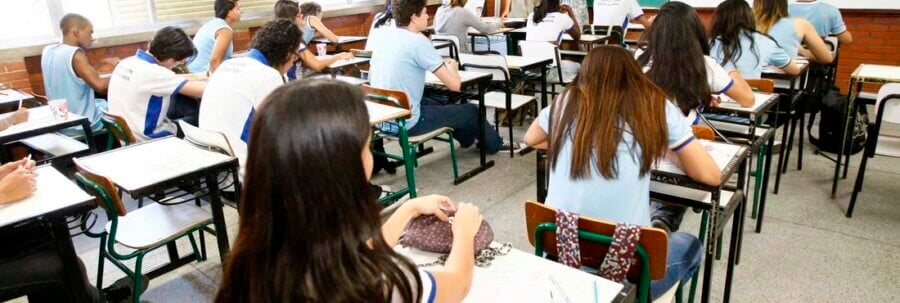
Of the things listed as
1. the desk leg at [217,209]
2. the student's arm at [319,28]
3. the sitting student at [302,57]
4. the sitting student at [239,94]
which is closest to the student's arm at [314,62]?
the sitting student at [302,57]

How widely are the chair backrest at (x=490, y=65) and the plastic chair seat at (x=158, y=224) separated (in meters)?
2.17

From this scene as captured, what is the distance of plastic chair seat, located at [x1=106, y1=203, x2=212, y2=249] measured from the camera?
2.22 metres

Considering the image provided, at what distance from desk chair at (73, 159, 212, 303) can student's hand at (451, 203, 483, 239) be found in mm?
1326

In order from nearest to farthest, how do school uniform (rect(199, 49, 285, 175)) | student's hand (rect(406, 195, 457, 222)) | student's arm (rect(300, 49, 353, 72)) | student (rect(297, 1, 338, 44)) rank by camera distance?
student's hand (rect(406, 195, 457, 222))
school uniform (rect(199, 49, 285, 175))
student's arm (rect(300, 49, 353, 72))
student (rect(297, 1, 338, 44))

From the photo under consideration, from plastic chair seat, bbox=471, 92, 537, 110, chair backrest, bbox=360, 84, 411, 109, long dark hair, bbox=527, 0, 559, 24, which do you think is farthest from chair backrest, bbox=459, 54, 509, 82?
long dark hair, bbox=527, 0, 559, 24

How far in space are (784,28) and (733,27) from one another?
76 cm

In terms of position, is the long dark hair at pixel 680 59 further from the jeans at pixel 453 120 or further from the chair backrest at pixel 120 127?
the chair backrest at pixel 120 127

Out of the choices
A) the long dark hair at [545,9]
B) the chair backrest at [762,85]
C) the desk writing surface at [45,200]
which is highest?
the long dark hair at [545,9]

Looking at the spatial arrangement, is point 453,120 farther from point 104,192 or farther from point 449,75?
point 104,192

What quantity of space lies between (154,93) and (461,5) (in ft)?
11.3

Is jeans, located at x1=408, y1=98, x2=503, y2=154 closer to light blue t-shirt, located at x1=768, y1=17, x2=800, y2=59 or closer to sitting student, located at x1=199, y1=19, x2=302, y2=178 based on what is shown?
sitting student, located at x1=199, y1=19, x2=302, y2=178

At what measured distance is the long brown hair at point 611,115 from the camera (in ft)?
5.31

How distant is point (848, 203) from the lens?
3.28 meters

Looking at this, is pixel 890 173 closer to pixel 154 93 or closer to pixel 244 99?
pixel 244 99
